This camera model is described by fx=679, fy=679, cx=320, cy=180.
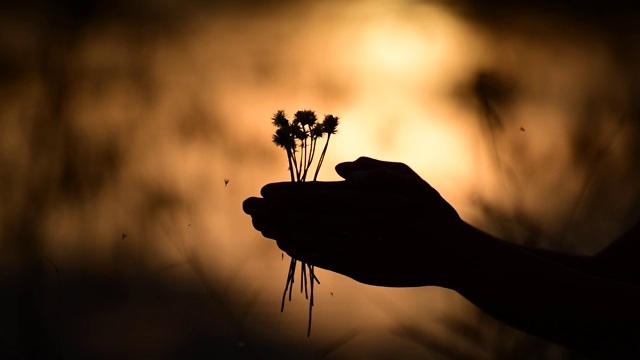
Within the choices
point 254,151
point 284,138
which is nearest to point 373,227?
point 284,138

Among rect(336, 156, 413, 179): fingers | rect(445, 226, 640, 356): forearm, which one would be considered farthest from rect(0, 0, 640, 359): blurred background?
rect(445, 226, 640, 356): forearm

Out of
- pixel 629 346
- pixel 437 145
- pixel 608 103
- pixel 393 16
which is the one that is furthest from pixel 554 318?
pixel 608 103

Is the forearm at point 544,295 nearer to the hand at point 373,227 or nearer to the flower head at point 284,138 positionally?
the hand at point 373,227

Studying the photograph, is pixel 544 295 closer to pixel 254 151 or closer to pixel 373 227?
pixel 373 227

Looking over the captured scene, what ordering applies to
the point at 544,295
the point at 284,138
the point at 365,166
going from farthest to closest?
1. the point at 284,138
2. the point at 365,166
3. the point at 544,295

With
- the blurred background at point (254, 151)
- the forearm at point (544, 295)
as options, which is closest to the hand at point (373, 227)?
the forearm at point (544, 295)

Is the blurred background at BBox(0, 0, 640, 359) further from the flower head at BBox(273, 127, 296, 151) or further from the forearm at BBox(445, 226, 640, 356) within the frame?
the forearm at BBox(445, 226, 640, 356)

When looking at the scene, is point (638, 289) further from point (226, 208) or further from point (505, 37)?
point (505, 37)
